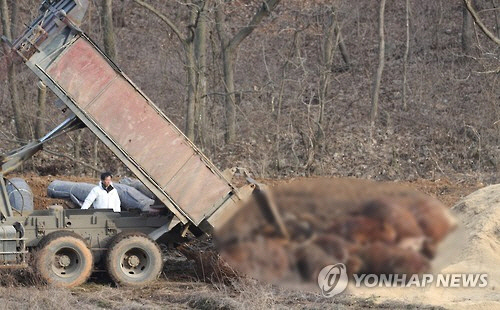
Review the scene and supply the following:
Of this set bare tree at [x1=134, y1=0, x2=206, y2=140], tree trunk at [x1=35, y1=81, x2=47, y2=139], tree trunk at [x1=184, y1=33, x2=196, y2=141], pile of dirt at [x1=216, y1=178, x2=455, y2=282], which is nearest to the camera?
pile of dirt at [x1=216, y1=178, x2=455, y2=282]

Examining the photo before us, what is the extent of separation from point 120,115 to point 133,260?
2143 mm

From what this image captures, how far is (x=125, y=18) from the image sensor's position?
3653cm

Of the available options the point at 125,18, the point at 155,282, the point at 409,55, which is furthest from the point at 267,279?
the point at 125,18

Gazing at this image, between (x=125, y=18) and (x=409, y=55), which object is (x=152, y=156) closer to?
(x=409, y=55)

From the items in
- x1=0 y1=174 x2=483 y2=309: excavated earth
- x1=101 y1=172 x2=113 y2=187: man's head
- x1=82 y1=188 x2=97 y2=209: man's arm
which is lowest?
x1=0 y1=174 x2=483 y2=309: excavated earth

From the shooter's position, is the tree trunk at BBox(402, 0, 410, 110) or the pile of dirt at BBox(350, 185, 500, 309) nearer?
the pile of dirt at BBox(350, 185, 500, 309)

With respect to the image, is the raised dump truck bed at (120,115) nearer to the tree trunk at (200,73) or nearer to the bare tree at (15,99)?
the tree trunk at (200,73)

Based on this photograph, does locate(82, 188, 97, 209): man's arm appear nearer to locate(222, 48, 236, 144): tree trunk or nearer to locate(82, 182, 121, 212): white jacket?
locate(82, 182, 121, 212): white jacket

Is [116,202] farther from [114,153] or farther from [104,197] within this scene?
[114,153]

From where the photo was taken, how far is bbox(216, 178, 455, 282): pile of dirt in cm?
1159

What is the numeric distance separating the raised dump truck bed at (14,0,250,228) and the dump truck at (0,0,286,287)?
0.6 inches

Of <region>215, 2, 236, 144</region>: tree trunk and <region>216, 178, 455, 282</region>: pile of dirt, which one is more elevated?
<region>215, 2, 236, 144</region>: tree trunk

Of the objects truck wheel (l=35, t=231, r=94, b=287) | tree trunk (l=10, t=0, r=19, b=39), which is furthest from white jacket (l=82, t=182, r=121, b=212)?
tree trunk (l=10, t=0, r=19, b=39)

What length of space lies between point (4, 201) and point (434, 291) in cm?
624
